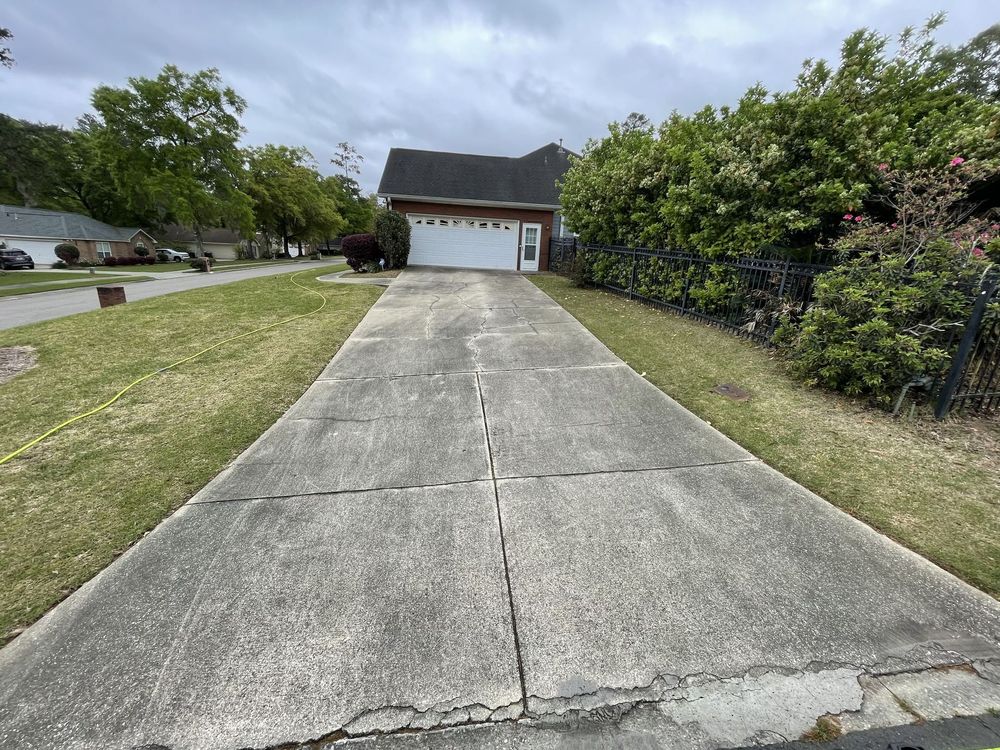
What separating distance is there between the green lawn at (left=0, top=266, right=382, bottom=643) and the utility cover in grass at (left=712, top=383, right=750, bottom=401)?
4.74 meters

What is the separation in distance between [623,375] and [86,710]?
4.86 meters

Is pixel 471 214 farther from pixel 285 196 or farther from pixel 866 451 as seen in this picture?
pixel 285 196

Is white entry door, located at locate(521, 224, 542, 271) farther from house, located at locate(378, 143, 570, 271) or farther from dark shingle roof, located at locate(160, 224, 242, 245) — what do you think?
dark shingle roof, located at locate(160, 224, 242, 245)

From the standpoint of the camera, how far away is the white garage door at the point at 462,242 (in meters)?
17.1

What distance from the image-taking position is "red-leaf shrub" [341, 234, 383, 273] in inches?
590

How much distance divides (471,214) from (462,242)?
121cm

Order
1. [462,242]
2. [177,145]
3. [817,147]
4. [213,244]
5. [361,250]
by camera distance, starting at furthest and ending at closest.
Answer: [213,244] < [177,145] < [462,242] < [361,250] < [817,147]

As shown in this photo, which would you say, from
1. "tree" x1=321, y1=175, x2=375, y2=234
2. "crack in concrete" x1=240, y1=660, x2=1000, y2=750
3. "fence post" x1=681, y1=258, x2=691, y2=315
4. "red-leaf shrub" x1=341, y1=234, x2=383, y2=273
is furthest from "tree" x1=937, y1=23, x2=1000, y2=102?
"tree" x1=321, y1=175, x2=375, y2=234

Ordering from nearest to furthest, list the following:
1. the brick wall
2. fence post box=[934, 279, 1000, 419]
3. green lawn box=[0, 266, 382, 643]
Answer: green lawn box=[0, 266, 382, 643] < fence post box=[934, 279, 1000, 419] < the brick wall

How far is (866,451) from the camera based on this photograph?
3447 millimetres

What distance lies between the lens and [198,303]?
9.90 meters

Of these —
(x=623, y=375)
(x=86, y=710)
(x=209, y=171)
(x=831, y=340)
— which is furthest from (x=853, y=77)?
(x=209, y=171)

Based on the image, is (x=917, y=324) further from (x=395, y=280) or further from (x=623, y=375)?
(x=395, y=280)

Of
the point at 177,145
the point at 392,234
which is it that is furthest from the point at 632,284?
the point at 177,145
